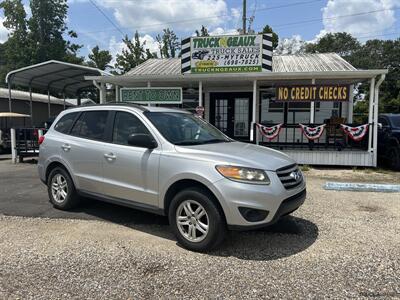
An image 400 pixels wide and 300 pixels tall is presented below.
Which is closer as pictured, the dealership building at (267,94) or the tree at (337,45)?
the dealership building at (267,94)

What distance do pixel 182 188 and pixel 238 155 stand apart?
2.64 feet

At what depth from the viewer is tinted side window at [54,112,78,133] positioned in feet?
19.7

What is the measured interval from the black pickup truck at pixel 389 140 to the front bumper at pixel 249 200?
823 centimetres

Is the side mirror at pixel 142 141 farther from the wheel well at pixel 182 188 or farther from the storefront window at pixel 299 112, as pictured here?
the storefront window at pixel 299 112

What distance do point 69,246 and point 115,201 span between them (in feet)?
2.97

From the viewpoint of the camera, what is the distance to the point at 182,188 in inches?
174

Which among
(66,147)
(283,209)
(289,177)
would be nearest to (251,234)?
(283,209)

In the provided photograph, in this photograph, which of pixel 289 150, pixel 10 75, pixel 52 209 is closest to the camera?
pixel 52 209

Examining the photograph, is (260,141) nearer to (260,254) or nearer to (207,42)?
(207,42)

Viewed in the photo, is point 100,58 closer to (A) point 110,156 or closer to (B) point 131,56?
(B) point 131,56

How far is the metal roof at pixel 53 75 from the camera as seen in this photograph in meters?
13.9

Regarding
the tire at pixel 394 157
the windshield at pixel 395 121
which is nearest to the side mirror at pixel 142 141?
the tire at pixel 394 157

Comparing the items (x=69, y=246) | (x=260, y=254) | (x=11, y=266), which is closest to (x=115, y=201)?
(x=69, y=246)

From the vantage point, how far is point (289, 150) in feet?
37.6
